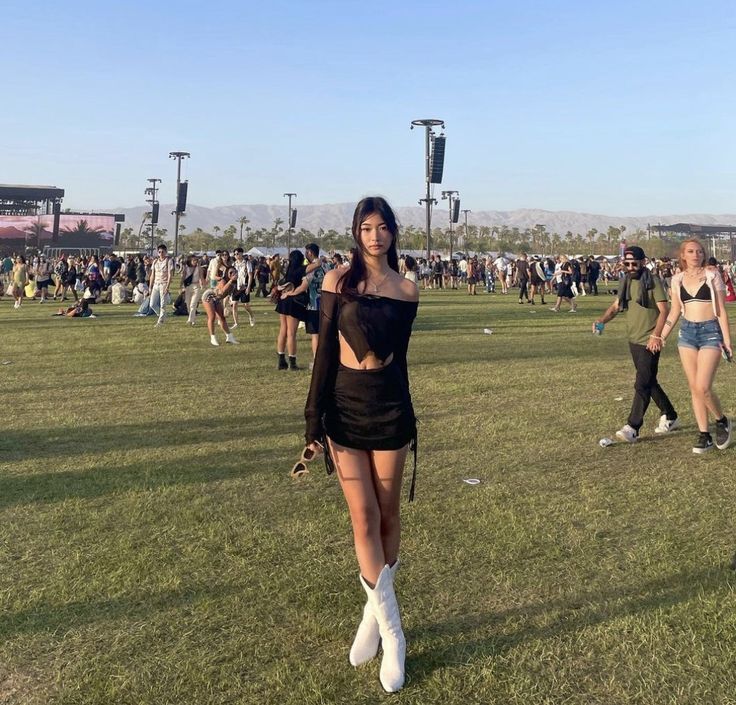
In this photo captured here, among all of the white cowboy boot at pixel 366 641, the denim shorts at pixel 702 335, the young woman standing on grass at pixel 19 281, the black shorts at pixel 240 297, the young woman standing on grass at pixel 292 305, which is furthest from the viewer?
the young woman standing on grass at pixel 19 281

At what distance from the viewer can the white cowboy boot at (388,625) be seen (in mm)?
3150

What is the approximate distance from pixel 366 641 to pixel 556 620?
95 centimetres

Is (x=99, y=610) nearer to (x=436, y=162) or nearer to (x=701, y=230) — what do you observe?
(x=436, y=162)

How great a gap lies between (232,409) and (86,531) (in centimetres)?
377

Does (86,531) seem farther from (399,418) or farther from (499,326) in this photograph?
(499,326)

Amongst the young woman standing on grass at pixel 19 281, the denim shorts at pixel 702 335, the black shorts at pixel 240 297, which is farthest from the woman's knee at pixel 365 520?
the young woman standing on grass at pixel 19 281

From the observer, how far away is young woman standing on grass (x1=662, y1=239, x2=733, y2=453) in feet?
21.8

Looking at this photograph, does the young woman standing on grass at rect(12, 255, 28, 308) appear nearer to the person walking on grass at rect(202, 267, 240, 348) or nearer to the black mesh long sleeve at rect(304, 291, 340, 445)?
the person walking on grass at rect(202, 267, 240, 348)

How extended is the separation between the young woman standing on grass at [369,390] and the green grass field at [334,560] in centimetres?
50

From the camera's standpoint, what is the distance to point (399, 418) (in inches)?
126

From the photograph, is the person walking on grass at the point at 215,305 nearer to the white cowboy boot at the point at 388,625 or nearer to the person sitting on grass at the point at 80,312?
the person sitting on grass at the point at 80,312

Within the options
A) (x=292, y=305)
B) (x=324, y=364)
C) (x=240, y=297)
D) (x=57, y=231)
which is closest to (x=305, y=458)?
(x=324, y=364)

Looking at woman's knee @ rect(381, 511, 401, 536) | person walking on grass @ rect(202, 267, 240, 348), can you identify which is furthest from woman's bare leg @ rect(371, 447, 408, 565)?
person walking on grass @ rect(202, 267, 240, 348)

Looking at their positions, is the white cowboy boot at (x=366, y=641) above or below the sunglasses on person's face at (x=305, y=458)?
below
